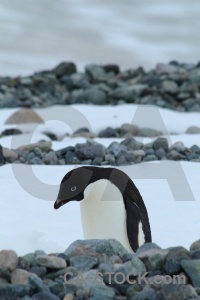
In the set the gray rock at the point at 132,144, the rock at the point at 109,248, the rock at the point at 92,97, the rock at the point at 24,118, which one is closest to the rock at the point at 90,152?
the gray rock at the point at 132,144

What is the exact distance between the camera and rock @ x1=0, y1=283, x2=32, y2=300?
3.43 metres

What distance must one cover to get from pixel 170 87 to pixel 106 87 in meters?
0.99

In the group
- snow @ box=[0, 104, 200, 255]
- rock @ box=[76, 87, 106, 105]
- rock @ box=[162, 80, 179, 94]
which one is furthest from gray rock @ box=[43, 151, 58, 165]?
rock @ box=[162, 80, 179, 94]

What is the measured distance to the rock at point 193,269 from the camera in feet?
11.8

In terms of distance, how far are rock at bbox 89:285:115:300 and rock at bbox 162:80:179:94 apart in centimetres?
965

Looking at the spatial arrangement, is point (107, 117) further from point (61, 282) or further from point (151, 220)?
point (61, 282)

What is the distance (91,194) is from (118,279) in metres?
1.34

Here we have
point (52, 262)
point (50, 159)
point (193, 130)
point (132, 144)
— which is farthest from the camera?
point (193, 130)

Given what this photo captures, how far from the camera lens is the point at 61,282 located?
3568 millimetres

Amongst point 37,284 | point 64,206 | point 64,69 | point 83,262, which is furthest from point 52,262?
point 64,69

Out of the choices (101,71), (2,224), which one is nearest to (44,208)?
(2,224)

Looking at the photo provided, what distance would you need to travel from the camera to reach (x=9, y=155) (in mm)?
7512

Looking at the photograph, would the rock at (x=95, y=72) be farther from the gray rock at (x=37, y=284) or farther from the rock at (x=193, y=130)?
the gray rock at (x=37, y=284)

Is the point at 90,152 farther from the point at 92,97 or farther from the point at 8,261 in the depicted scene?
the point at 92,97
